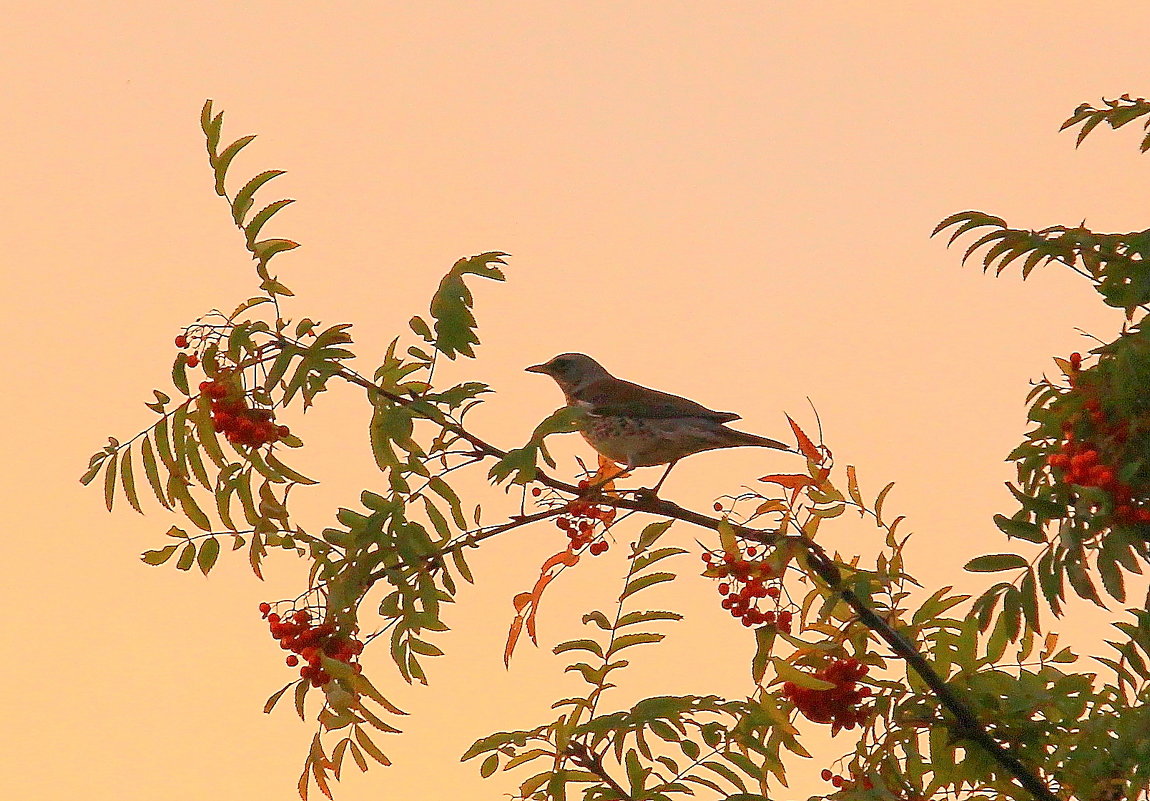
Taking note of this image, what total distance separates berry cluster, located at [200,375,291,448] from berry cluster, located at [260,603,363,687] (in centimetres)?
43

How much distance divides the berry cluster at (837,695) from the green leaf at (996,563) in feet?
1.25

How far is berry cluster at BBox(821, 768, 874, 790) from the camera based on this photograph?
305cm

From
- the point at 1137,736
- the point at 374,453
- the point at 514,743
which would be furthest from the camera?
the point at 514,743

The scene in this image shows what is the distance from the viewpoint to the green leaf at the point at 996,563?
10.0ft

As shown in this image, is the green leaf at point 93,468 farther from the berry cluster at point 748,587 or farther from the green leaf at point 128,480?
the berry cluster at point 748,587

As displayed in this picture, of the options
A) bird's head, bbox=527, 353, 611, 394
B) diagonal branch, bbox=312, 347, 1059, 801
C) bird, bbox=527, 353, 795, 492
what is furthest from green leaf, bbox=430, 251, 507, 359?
bird's head, bbox=527, 353, 611, 394

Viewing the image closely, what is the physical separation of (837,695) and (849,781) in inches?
8.3

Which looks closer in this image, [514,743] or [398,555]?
[398,555]

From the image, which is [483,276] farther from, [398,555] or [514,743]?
[514,743]

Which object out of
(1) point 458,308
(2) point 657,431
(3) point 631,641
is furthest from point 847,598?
(2) point 657,431

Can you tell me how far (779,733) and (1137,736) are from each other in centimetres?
81

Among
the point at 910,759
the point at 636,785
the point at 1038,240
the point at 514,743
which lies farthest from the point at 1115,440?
the point at 514,743

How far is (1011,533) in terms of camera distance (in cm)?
303

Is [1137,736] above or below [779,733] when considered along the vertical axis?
below
